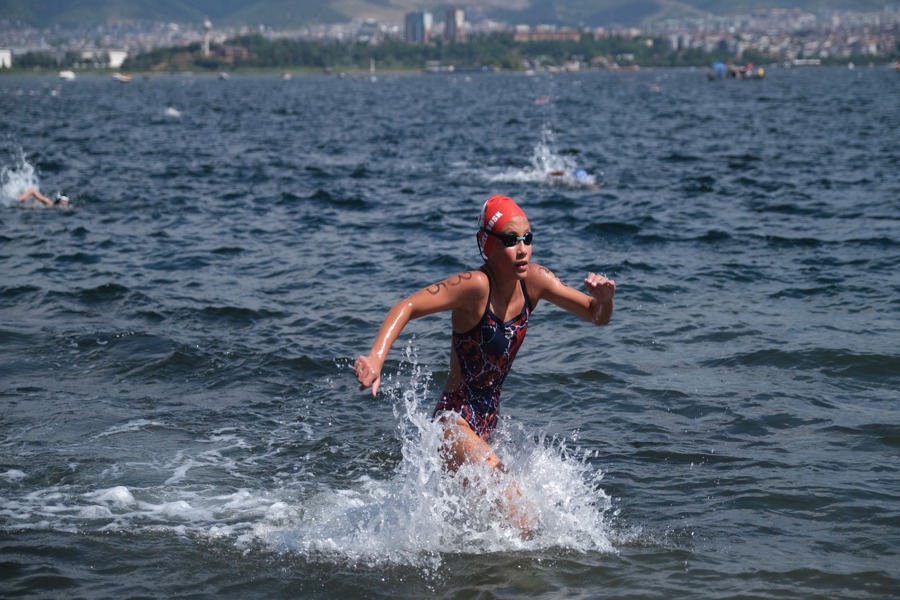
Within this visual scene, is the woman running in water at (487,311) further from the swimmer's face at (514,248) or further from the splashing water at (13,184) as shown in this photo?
the splashing water at (13,184)

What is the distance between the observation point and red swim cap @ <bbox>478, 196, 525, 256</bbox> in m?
6.62

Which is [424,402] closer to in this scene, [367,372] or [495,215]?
[495,215]

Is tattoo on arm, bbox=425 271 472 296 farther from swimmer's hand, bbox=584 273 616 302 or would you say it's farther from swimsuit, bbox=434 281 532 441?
swimmer's hand, bbox=584 273 616 302

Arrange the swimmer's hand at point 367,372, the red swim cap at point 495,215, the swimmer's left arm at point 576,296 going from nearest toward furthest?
1. the swimmer's hand at point 367,372
2. the red swim cap at point 495,215
3. the swimmer's left arm at point 576,296

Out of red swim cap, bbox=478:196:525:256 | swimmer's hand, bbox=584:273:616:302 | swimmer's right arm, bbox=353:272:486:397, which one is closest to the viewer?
swimmer's right arm, bbox=353:272:486:397

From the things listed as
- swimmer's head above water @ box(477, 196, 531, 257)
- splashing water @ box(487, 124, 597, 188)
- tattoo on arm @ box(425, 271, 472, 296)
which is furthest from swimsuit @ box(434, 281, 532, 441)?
splashing water @ box(487, 124, 597, 188)

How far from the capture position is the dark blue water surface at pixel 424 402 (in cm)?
694

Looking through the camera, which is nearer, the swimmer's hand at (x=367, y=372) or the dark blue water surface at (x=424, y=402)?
the swimmer's hand at (x=367, y=372)

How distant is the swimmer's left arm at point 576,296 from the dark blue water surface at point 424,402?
120cm

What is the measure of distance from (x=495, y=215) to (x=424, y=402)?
13.8ft

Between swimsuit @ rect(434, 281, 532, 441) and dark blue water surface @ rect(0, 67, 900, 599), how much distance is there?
0.33m

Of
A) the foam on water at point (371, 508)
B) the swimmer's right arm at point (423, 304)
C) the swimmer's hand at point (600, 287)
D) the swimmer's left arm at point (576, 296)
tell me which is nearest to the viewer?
the swimmer's right arm at point (423, 304)

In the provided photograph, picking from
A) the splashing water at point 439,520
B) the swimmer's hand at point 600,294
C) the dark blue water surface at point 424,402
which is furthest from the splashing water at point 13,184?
the swimmer's hand at point 600,294

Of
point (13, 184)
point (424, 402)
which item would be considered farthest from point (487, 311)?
point (13, 184)
